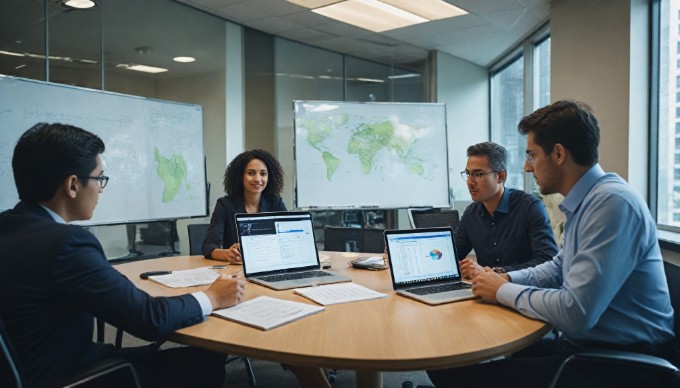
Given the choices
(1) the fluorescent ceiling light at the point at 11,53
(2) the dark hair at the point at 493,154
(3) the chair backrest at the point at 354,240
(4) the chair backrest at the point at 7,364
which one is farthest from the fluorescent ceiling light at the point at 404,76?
(4) the chair backrest at the point at 7,364

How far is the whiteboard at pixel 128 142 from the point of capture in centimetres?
319

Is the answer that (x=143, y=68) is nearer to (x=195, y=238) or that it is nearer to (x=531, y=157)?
(x=195, y=238)

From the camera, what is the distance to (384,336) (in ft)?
4.44

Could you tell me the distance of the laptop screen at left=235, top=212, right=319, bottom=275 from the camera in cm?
210

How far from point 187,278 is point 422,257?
106 cm

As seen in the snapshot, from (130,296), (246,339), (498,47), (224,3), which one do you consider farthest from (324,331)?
(498,47)

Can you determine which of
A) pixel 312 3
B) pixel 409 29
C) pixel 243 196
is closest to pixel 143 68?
pixel 312 3

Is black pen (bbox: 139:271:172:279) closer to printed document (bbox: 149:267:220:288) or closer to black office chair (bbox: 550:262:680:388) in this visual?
printed document (bbox: 149:267:220:288)

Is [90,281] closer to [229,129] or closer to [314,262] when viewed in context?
[314,262]

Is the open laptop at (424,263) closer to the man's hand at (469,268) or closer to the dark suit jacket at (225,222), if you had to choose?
the man's hand at (469,268)

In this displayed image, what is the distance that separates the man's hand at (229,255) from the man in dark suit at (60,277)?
1.01 m

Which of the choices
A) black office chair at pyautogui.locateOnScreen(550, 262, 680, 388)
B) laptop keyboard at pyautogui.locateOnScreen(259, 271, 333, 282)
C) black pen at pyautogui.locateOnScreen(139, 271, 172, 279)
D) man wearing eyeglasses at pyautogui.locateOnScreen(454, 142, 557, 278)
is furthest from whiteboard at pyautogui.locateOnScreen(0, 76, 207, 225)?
black office chair at pyautogui.locateOnScreen(550, 262, 680, 388)

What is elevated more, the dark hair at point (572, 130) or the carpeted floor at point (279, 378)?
the dark hair at point (572, 130)

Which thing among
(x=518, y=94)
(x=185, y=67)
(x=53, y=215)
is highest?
(x=185, y=67)
